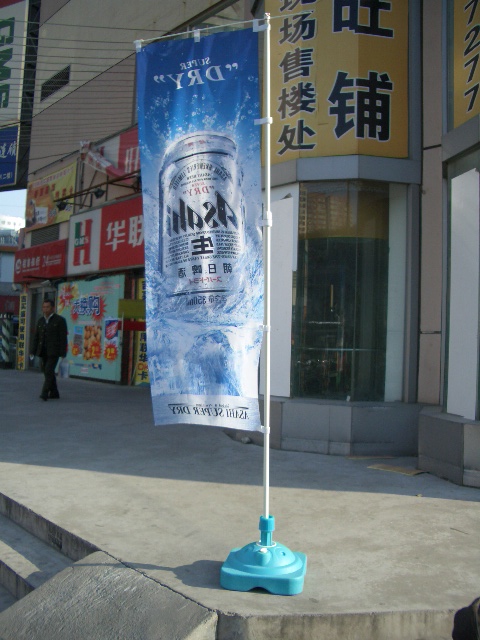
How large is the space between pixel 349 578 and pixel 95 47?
15706mm

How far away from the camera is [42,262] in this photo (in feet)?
58.7

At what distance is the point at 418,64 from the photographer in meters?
7.41

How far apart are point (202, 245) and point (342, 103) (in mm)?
4227

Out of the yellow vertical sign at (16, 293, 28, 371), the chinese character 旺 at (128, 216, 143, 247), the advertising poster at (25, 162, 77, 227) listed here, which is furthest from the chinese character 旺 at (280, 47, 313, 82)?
the yellow vertical sign at (16, 293, 28, 371)

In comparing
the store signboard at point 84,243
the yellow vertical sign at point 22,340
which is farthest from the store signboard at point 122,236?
the yellow vertical sign at point 22,340

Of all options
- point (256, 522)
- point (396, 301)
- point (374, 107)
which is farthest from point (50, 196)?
point (256, 522)

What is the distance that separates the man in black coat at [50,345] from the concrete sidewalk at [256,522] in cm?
325

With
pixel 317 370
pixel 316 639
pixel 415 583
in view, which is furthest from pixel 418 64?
pixel 316 639

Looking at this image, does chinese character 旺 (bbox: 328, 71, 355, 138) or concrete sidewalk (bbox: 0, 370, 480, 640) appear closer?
concrete sidewalk (bbox: 0, 370, 480, 640)

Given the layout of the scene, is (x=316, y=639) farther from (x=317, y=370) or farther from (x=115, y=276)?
(x=115, y=276)

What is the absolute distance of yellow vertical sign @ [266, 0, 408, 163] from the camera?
718 centimetres

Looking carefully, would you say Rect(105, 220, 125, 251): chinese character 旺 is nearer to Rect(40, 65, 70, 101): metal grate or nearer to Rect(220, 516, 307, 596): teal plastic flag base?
Rect(40, 65, 70, 101): metal grate

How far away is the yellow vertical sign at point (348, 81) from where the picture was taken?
283 inches

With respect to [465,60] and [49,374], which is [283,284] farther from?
[49,374]
